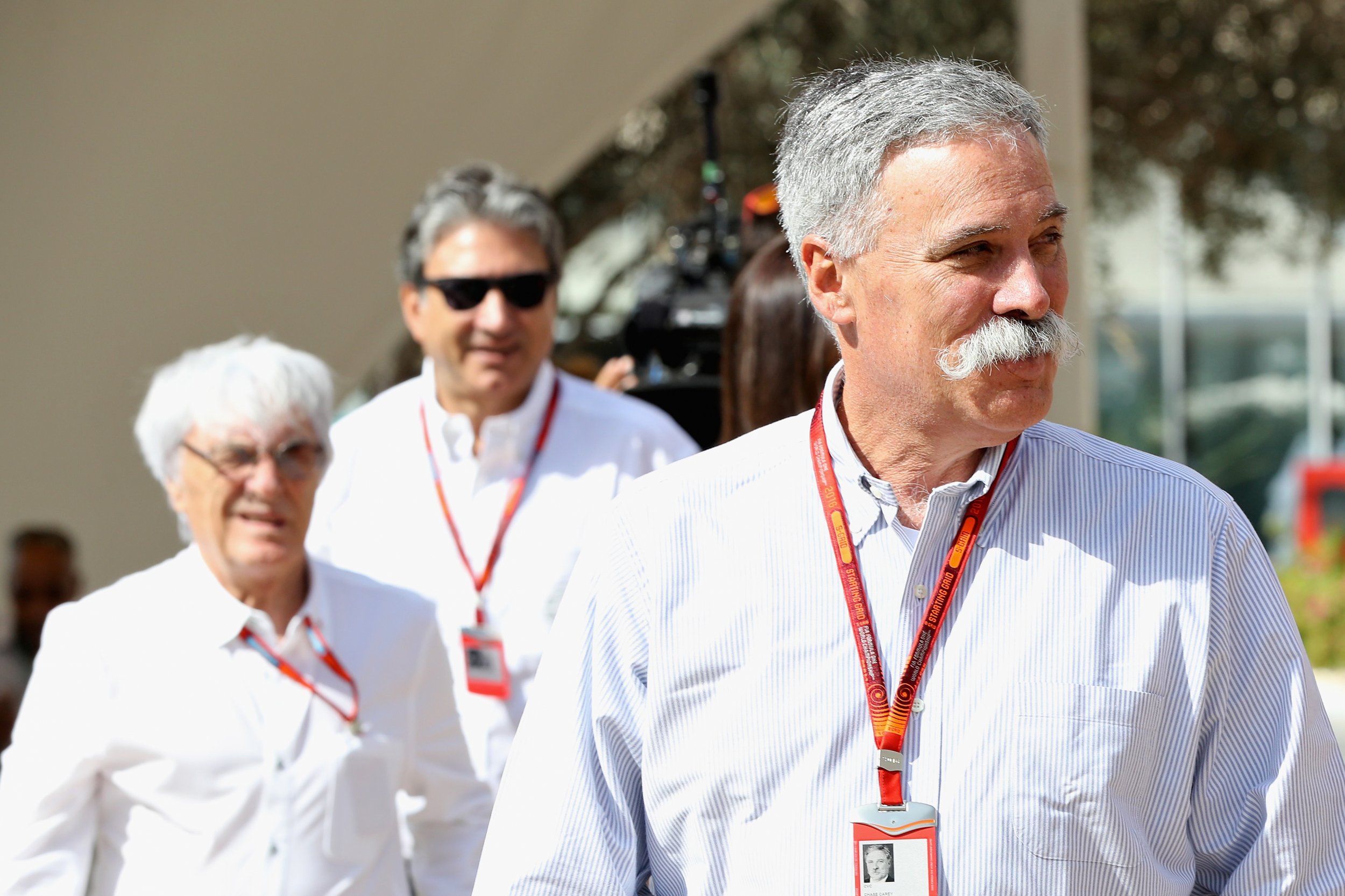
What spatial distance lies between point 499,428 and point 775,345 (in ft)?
3.28

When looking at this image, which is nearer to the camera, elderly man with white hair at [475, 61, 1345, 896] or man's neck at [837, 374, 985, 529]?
elderly man with white hair at [475, 61, 1345, 896]

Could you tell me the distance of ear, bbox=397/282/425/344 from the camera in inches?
148

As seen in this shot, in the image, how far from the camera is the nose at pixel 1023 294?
172 centimetres

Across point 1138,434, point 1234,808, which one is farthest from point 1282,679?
point 1138,434

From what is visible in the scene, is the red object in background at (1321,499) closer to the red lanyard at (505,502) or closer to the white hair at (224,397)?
the red lanyard at (505,502)

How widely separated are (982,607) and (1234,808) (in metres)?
0.39

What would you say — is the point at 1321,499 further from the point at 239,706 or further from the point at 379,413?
the point at 239,706

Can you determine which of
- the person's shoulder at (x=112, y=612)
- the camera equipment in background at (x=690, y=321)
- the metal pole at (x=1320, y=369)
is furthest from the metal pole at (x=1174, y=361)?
the person's shoulder at (x=112, y=612)

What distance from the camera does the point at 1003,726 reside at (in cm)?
171

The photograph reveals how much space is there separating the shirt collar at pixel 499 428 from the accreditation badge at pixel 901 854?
6.84ft

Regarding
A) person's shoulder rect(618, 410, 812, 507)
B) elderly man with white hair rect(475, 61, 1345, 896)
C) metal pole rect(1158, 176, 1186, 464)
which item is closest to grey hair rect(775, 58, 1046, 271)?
elderly man with white hair rect(475, 61, 1345, 896)

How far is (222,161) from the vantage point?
543cm

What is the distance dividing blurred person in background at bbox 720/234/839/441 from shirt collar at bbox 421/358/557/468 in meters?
0.85

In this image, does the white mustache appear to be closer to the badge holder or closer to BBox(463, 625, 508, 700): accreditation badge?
the badge holder
